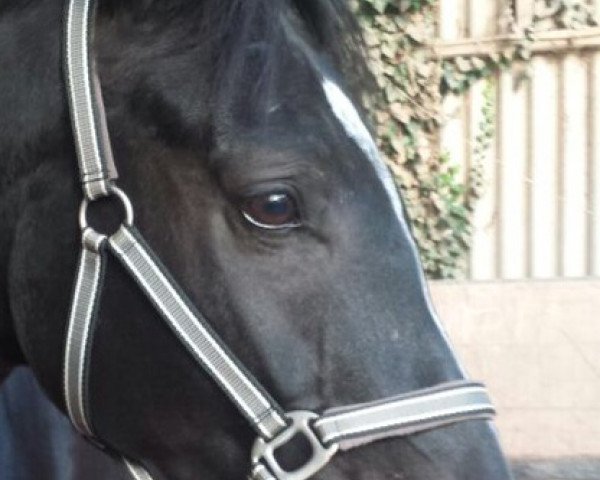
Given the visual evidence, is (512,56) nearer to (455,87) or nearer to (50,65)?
(455,87)

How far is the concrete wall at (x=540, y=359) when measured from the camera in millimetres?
3572

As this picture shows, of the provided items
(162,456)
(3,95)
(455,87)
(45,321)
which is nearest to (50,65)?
(3,95)

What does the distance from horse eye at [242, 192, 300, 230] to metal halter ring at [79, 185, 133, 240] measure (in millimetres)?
171

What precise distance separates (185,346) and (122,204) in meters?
0.22

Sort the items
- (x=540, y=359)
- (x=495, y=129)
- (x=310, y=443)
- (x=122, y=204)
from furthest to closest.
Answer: (x=495, y=129)
(x=540, y=359)
(x=122, y=204)
(x=310, y=443)

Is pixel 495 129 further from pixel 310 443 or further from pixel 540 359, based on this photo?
pixel 310 443

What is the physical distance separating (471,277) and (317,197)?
372 cm

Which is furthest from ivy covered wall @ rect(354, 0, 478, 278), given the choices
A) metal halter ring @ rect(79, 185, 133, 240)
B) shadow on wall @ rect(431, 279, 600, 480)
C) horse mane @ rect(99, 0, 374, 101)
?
metal halter ring @ rect(79, 185, 133, 240)

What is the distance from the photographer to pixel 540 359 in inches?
142

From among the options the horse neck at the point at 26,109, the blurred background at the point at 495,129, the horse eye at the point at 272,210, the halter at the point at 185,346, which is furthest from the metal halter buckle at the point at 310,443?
the blurred background at the point at 495,129

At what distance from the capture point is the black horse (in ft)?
4.33

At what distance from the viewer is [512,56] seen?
4902mm

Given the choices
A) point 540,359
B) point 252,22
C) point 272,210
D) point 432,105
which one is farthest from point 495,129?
point 272,210

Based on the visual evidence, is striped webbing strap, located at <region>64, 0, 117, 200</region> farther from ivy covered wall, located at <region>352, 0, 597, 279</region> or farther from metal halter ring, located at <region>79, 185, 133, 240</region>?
ivy covered wall, located at <region>352, 0, 597, 279</region>
